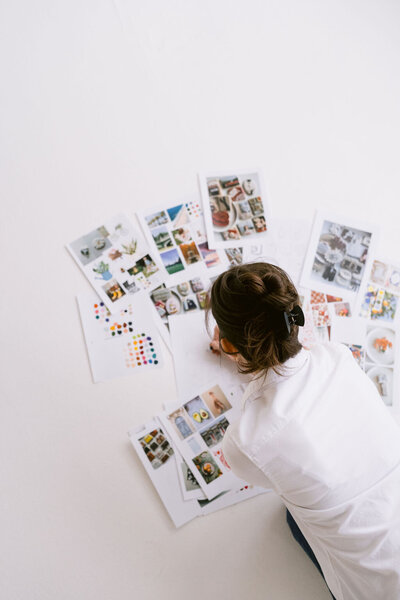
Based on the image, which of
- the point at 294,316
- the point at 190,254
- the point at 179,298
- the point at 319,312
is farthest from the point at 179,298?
the point at 294,316

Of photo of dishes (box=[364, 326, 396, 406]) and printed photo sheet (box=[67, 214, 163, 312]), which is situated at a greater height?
printed photo sheet (box=[67, 214, 163, 312])

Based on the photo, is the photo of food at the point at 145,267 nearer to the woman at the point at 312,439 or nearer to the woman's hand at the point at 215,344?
the woman's hand at the point at 215,344

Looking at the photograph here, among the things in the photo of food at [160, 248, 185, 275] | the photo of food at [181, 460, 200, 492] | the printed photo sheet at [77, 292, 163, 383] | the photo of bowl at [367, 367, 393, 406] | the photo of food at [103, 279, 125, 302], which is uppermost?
the photo of food at [160, 248, 185, 275]

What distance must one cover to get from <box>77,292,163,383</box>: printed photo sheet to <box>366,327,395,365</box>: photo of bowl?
55cm

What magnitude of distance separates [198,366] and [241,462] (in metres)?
0.35

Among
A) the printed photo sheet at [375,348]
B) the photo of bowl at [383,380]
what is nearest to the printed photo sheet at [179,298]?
the printed photo sheet at [375,348]

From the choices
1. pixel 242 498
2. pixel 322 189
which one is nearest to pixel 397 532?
pixel 242 498

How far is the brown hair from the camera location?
656mm

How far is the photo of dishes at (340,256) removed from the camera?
112 centimetres

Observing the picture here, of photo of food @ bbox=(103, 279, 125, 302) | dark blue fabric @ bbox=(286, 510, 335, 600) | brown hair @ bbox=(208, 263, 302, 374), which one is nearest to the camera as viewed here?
brown hair @ bbox=(208, 263, 302, 374)

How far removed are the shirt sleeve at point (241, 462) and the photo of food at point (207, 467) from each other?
0.26 metres

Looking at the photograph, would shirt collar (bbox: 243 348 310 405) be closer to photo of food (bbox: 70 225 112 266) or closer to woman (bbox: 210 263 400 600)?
woman (bbox: 210 263 400 600)

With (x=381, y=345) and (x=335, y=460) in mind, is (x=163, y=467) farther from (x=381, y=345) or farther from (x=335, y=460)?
(x=381, y=345)

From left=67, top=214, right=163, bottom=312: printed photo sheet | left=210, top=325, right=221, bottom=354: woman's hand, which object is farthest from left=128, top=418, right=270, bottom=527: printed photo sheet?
left=67, top=214, right=163, bottom=312: printed photo sheet
